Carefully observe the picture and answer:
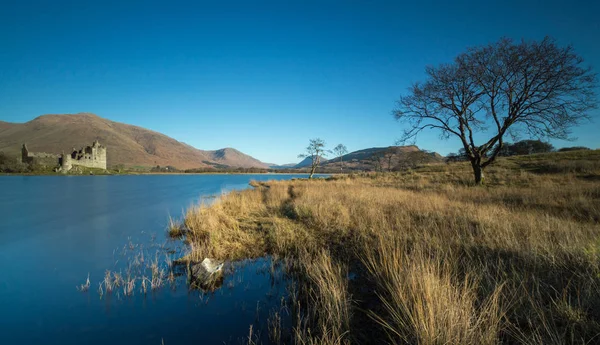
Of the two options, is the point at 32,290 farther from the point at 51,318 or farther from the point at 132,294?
the point at 132,294

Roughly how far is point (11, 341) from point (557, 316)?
301 inches

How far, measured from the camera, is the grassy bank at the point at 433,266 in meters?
2.46

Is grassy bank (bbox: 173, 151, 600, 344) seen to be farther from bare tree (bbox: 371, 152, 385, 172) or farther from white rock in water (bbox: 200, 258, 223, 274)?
bare tree (bbox: 371, 152, 385, 172)

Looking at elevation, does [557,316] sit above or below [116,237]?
above

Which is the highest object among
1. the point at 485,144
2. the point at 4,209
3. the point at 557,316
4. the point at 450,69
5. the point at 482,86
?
the point at 450,69

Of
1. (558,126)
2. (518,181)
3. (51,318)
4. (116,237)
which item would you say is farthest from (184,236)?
(518,181)

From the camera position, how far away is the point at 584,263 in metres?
3.60

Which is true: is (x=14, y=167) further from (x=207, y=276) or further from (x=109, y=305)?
(x=207, y=276)

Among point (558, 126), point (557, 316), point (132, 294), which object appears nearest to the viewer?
point (557, 316)

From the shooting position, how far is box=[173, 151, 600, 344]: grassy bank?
96.8 inches

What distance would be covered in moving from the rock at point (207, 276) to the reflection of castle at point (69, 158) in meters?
99.0

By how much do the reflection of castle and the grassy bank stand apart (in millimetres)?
96418

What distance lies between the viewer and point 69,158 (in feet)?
250

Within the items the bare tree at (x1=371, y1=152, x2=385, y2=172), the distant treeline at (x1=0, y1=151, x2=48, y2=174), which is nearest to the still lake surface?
the bare tree at (x1=371, y1=152, x2=385, y2=172)
